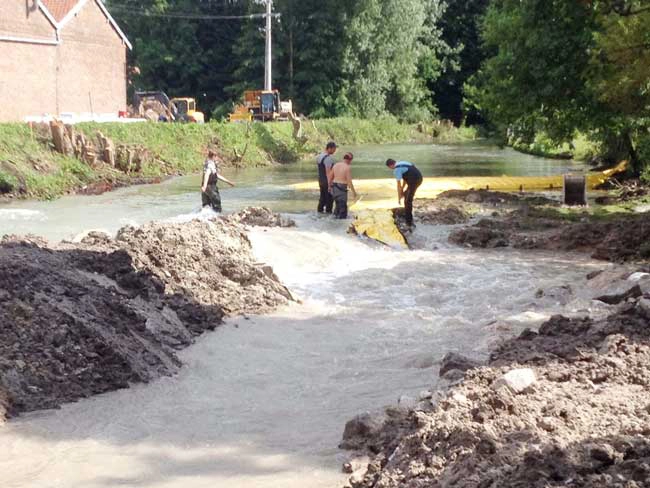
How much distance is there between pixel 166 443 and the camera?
747 cm

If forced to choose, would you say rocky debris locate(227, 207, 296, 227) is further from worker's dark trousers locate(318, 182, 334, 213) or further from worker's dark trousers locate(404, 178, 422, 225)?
worker's dark trousers locate(404, 178, 422, 225)

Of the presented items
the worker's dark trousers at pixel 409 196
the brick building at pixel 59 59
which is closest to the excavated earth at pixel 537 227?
the worker's dark trousers at pixel 409 196

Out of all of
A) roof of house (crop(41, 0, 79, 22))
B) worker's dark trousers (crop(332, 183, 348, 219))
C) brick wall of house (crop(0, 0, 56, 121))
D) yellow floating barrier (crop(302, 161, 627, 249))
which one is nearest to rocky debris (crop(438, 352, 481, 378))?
worker's dark trousers (crop(332, 183, 348, 219))

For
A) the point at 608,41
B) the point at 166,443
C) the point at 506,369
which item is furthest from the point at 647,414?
the point at 608,41

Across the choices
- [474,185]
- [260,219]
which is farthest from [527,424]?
[474,185]

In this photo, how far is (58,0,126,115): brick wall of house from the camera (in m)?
45.6

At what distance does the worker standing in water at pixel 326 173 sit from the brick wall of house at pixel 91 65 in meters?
27.7

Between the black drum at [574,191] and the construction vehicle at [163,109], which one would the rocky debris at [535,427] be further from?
the construction vehicle at [163,109]

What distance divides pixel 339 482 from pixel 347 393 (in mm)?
2334

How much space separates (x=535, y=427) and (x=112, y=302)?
5.82 metres

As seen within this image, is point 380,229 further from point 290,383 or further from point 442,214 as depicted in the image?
point 290,383

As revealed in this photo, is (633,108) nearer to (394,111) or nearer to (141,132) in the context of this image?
(141,132)

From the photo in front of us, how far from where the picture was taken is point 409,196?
1953 centimetres

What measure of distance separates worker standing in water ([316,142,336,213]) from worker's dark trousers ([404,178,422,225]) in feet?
5.96
